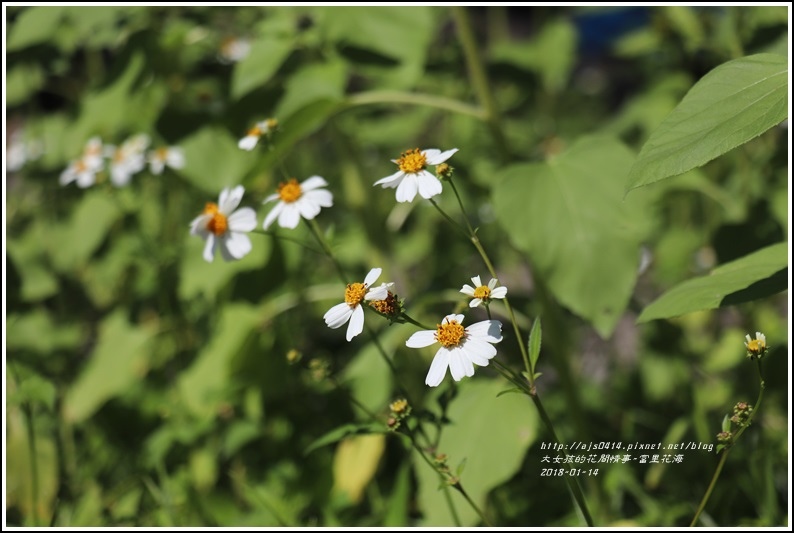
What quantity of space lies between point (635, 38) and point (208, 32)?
110 centimetres

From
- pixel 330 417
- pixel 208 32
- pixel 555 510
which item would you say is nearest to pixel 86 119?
pixel 208 32

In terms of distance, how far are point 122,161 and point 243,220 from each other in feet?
2.70

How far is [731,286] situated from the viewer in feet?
3.33

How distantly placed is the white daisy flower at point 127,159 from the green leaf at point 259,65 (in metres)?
0.28

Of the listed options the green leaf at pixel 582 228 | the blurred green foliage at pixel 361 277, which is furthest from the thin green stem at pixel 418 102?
the green leaf at pixel 582 228

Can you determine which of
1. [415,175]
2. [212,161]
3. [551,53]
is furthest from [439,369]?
[551,53]

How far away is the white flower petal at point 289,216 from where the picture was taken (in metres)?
1.06

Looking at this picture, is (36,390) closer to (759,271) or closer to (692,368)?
(759,271)

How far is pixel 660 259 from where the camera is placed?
6.89 ft

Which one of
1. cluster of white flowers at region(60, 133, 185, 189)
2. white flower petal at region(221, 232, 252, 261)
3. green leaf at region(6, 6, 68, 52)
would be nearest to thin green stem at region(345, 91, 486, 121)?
white flower petal at region(221, 232, 252, 261)

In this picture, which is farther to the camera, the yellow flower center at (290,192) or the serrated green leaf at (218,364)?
the serrated green leaf at (218,364)

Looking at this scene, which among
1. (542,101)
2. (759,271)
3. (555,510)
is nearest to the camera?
(759,271)

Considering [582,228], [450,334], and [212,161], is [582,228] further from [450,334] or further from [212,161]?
[212,161]

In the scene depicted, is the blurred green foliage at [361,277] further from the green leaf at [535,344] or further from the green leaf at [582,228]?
the green leaf at [535,344]
